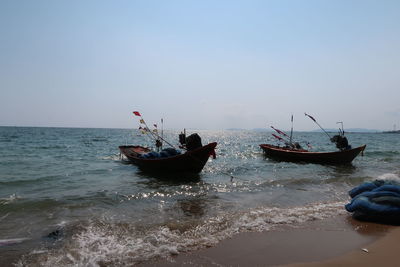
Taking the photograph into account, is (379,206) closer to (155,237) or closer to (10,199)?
(155,237)

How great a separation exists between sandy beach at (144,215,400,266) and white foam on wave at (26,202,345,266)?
1.10 feet

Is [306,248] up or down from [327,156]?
down

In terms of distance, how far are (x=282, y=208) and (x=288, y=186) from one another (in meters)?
4.07

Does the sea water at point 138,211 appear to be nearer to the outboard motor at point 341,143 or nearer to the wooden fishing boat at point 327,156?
the wooden fishing boat at point 327,156

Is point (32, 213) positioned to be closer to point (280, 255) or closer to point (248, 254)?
point (248, 254)

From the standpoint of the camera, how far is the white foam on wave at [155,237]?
498 cm

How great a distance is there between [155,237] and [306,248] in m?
2.99

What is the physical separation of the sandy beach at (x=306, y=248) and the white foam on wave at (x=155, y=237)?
336 mm

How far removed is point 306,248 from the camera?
5.05 metres

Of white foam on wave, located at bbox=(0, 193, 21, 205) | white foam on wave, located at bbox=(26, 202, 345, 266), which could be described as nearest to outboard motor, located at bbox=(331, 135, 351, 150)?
white foam on wave, located at bbox=(26, 202, 345, 266)

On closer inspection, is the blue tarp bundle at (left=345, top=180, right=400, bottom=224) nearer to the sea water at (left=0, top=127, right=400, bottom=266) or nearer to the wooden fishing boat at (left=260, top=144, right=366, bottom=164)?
the sea water at (left=0, top=127, right=400, bottom=266)

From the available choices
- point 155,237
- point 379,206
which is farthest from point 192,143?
point 379,206

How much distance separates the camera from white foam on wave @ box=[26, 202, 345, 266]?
4.98 meters

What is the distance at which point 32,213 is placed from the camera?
794cm
